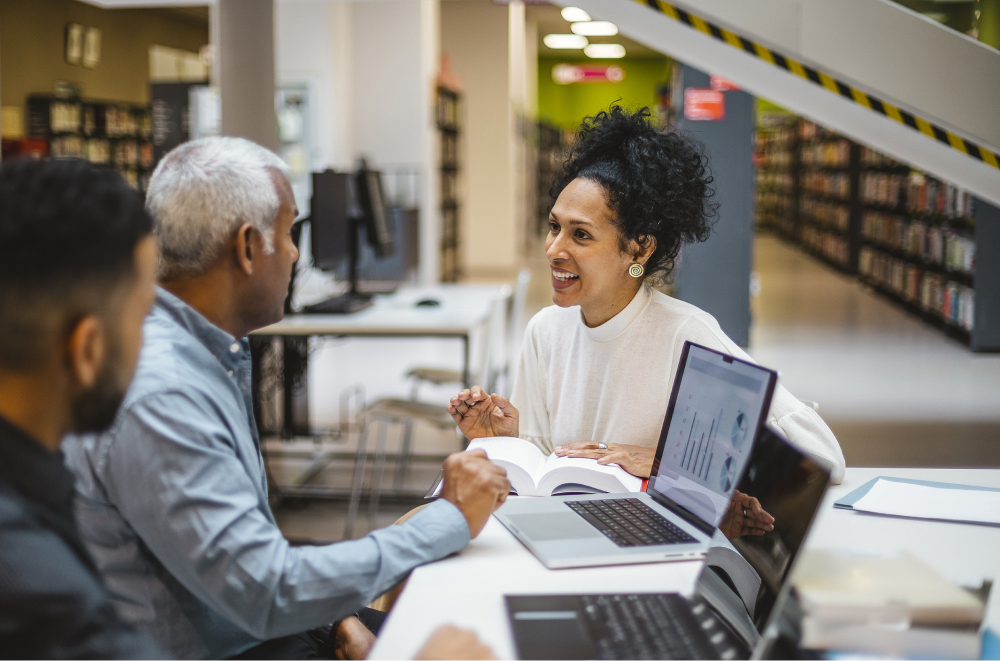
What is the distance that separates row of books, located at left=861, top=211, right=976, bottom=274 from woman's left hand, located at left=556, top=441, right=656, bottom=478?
6.09 m

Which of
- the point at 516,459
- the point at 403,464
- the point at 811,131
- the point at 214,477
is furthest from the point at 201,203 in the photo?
the point at 811,131

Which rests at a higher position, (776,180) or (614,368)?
(776,180)

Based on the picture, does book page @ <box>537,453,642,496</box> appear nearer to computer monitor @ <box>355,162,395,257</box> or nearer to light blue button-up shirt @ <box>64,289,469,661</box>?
light blue button-up shirt @ <box>64,289,469,661</box>

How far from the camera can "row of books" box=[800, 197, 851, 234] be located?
41.6ft

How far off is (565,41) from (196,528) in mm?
17573

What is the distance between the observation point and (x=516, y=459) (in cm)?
167

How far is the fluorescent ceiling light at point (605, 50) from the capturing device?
1805 centimetres

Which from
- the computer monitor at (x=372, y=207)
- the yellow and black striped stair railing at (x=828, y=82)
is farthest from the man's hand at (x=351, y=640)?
the computer monitor at (x=372, y=207)

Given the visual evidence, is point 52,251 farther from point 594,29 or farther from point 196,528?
point 594,29

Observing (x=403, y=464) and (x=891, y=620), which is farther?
(x=403, y=464)

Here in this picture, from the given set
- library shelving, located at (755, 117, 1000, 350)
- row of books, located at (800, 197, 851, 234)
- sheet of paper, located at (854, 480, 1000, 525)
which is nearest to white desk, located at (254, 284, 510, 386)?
sheet of paper, located at (854, 480, 1000, 525)

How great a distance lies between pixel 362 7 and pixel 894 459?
7.51 m

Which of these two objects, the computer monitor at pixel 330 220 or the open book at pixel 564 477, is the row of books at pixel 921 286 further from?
the open book at pixel 564 477

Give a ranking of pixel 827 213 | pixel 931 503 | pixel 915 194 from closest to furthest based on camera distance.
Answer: pixel 931 503, pixel 915 194, pixel 827 213
